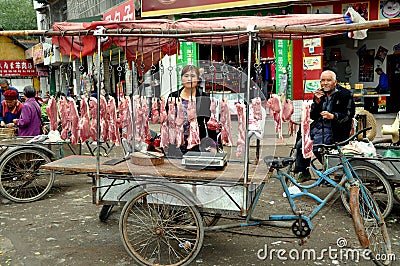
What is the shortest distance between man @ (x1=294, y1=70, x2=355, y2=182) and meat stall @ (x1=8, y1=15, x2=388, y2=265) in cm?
139

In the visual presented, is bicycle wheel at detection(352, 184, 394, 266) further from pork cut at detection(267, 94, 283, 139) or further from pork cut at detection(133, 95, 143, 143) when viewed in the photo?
pork cut at detection(133, 95, 143, 143)

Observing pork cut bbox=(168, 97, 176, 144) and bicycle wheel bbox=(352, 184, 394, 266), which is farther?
pork cut bbox=(168, 97, 176, 144)

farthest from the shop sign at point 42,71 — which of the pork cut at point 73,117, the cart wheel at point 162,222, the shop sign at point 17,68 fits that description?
the cart wheel at point 162,222

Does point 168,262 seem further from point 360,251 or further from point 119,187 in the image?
point 360,251

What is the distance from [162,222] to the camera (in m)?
3.47

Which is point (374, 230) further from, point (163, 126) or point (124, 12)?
point (124, 12)

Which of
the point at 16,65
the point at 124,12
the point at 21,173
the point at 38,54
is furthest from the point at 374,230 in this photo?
the point at 16,65

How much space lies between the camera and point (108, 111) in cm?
424

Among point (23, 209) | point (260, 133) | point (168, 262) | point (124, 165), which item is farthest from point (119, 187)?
point (23, 209)

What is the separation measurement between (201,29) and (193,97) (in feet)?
2.79

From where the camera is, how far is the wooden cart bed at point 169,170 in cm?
326

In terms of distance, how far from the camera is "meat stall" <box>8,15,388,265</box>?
3.26 meters

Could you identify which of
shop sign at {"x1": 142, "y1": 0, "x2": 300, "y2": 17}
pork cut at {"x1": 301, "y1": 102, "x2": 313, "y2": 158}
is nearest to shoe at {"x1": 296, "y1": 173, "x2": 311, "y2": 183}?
pork cut at {"x1": 301, "y1": 102, "x2": 313, "y2": 158}

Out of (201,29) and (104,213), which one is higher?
(201,29)
